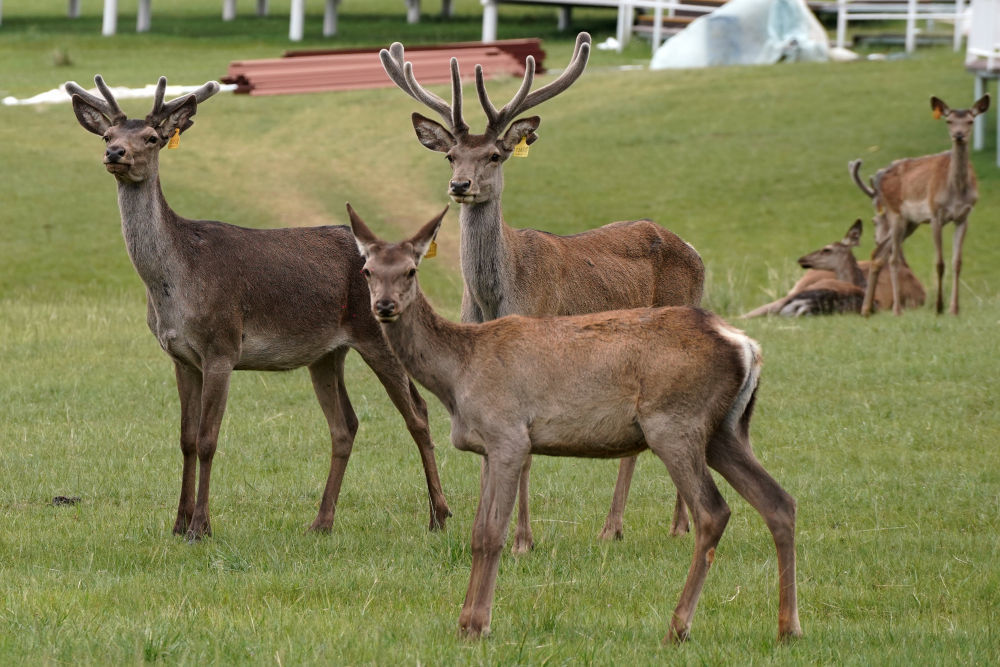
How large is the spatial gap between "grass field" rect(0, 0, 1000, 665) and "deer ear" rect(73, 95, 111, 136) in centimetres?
232

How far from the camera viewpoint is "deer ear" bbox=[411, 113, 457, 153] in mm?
8789

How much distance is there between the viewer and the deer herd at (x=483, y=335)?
20.5 ft

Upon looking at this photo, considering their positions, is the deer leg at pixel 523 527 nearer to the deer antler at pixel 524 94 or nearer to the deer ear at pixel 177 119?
the deer antler at pixel 524 94

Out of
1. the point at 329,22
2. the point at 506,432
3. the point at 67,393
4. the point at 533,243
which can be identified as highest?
the point at 329,22

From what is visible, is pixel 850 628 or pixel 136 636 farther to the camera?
pixel 850 628

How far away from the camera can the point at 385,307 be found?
653 centimetres

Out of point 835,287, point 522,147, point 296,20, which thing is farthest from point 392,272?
point 296,20

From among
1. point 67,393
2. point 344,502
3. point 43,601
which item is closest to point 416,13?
point 67,393

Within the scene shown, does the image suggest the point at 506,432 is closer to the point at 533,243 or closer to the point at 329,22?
the point at 533,243

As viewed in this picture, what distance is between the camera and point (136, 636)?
231 inches

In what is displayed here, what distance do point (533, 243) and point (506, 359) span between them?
238 centimetres

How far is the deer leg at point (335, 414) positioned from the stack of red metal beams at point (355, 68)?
2157 centimetres

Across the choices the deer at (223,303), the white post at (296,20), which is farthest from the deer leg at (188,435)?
the white post at (296,20)

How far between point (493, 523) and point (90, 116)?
4.11 meters
